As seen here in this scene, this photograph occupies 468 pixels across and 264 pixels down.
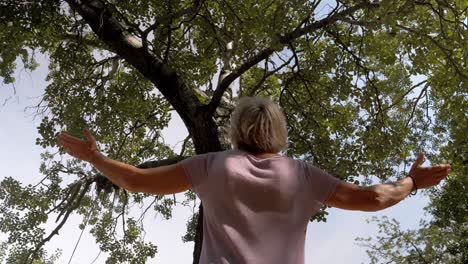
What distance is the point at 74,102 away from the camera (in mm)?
6559

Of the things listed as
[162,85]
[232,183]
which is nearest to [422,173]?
[232,183]

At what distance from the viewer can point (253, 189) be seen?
5.49ft

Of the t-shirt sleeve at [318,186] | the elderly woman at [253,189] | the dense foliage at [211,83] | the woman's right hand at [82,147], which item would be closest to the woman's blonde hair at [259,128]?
the elderly woman at [253,189]

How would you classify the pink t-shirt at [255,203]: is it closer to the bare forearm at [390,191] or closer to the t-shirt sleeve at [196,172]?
the t-shirt sleeve at [196,172]

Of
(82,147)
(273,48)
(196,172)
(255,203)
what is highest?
(273,48)

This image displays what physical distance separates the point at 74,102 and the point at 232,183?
540cm

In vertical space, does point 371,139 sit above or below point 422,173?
above

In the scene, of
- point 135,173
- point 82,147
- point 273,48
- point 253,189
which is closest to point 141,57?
point 273,48

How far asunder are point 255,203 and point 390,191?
585 mm

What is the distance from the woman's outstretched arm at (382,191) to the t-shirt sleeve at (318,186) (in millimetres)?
23

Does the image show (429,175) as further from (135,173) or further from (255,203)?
(135,173)

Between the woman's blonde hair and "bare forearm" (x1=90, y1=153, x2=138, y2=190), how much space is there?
0.43m

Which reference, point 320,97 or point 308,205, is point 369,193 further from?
point 320,97

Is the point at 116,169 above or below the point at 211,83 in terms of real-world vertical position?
below
